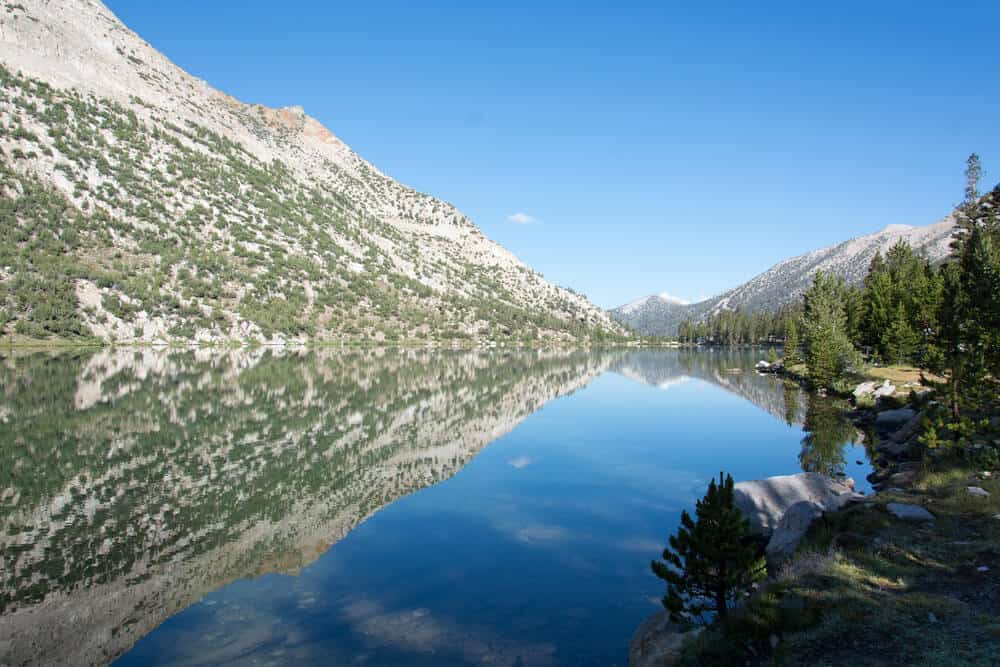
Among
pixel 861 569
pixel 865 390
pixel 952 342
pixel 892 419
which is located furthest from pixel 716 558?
pixel 865 390

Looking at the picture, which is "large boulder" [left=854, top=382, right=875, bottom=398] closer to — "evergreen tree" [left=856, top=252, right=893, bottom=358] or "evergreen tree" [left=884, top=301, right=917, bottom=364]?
"evergreen tree" [left=884, top=301, right=917, bottom=364]

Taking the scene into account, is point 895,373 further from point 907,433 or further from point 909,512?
point 909,512

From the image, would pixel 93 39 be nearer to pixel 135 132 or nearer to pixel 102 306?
pixel 135 132

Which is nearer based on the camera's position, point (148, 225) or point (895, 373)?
point (895, 373)

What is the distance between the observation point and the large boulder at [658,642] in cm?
1009

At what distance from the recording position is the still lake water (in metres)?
12.4

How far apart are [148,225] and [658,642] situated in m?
143

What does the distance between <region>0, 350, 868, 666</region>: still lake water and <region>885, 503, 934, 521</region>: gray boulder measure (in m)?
6.16

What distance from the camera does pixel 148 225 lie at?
127 meters

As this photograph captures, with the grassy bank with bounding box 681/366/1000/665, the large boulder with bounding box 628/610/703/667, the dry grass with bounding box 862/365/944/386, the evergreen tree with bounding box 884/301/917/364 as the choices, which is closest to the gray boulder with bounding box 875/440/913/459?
the grassy bank with bounding box 681/366/1000/665

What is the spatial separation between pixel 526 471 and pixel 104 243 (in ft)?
383

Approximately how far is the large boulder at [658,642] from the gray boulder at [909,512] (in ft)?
22.8

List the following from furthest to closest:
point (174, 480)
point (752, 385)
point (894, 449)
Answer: point (752, 385), point (894, 449), point (174, 480)

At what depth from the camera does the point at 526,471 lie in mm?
28812
